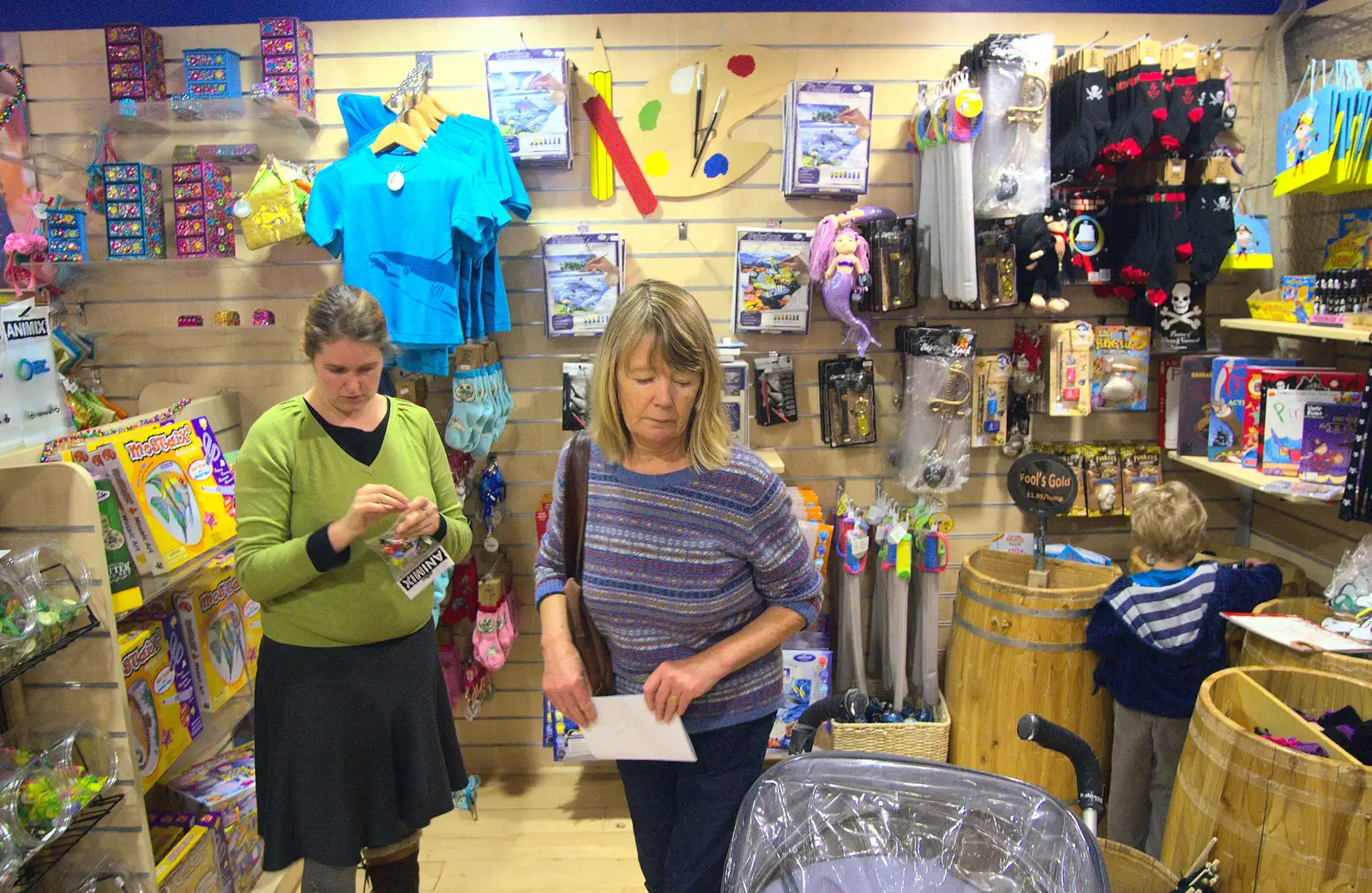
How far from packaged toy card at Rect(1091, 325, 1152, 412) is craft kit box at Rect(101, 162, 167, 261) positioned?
3.62 meters

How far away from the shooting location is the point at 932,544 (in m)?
3.18

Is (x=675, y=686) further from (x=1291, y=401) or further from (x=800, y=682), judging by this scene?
(x=1291, y=401)

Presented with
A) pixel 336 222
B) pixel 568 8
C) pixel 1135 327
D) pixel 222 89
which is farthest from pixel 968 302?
pixel 222 89

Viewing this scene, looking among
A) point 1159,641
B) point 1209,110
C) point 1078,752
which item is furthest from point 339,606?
point 1209,110

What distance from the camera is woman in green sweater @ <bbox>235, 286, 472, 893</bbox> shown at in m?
1.92

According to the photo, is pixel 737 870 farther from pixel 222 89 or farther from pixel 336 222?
pixel 222 89

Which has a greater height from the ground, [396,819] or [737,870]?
[737,870]

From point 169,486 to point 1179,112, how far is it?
351 cm

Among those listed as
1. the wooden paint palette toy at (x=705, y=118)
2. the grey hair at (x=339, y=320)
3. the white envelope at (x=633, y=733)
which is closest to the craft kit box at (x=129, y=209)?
the grey hair at (x=339, y=320)

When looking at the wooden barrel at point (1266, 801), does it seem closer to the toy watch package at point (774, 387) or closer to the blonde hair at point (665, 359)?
the blonde hair at point (665, 359)

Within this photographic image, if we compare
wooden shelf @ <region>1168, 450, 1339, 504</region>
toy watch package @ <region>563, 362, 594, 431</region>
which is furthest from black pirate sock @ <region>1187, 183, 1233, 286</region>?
toy watch package @ <region>563, 362, 594, 431</region>

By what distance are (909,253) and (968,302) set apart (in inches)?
11.3

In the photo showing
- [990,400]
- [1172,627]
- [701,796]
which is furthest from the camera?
[990,400]

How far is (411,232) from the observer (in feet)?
9.40
